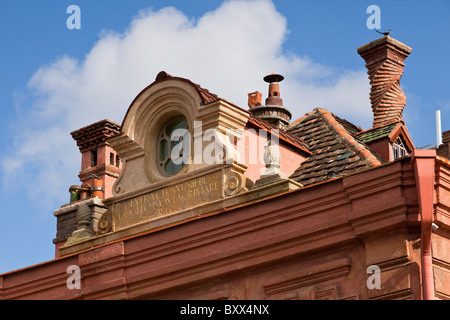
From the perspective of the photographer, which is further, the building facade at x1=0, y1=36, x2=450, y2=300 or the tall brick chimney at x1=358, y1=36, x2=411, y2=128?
the tall brick chimney at x1=358, y1=36, x2=411, y2=128

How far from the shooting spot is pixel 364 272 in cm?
1781

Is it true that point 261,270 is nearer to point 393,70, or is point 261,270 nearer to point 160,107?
point 160,107

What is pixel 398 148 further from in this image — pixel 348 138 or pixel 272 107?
pixel 272 107

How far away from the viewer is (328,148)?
75.2 ft

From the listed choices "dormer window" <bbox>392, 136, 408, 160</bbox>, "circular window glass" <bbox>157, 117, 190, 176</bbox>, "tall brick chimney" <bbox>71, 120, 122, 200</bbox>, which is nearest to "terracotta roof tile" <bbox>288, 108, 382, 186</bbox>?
"dormer window" <bbox>392, 136, 408, 160</bbox>

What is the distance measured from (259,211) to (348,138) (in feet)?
13.5

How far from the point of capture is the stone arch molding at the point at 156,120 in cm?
2119

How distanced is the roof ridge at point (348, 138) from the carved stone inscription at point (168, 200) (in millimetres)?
2844

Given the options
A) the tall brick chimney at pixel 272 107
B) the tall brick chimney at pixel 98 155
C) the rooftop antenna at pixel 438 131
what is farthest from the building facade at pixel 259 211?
the tall brick chimney at pixel 98 155

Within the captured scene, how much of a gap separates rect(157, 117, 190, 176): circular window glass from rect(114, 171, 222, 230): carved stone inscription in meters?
0.56

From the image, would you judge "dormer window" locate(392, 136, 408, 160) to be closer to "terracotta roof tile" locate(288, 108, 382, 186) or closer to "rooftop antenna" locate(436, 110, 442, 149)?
"terracotta roof tile" locate(288, 108, 382, 186)

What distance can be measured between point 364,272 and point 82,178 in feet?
49.6

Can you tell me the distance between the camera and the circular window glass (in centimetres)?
2175
